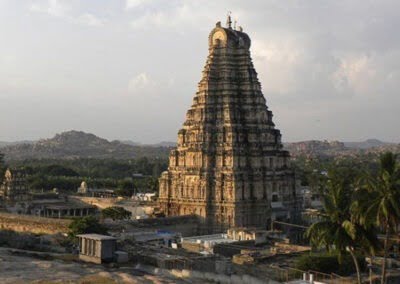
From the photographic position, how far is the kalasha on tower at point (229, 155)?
1884 inches

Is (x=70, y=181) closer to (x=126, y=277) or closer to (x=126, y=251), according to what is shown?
(x=126, y=251)

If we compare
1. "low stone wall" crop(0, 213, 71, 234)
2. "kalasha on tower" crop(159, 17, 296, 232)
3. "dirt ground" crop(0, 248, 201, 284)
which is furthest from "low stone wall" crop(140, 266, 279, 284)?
"kalasha on tower" crop(159, 17, 296, 232)

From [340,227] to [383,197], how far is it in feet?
7.16

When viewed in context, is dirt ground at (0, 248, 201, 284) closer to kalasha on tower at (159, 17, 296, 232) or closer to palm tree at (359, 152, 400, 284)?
palm tree at (359, 152, 400, 284)

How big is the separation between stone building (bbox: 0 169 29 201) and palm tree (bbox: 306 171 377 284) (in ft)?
147

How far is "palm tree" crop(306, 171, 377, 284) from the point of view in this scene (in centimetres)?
2431

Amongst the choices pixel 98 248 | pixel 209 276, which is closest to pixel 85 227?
pixel 98 248

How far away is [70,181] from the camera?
3398 inches

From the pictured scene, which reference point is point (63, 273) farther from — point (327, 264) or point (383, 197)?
point (383, 197)

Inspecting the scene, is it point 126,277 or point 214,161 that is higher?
point 214,161

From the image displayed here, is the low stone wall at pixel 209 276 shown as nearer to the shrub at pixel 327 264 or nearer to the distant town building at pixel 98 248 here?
the distant town building at pixel 98 248

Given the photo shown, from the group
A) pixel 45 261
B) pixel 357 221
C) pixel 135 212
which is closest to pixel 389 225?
pixel 357 221

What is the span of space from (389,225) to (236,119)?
26377mm

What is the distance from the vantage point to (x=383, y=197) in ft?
77.6
